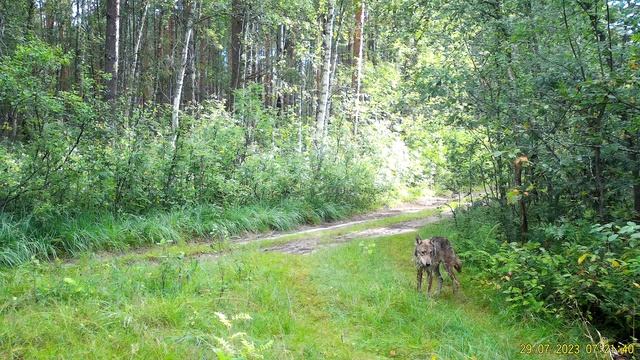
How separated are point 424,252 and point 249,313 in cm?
248

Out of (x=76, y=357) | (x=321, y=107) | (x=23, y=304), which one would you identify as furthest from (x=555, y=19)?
(x=321, y=107)

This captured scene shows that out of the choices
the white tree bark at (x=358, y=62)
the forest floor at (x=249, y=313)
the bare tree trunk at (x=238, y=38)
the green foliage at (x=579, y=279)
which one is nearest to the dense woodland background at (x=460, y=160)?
the green foliage at (x=579, y=279)

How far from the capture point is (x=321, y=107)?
54.6ft

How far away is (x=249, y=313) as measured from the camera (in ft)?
17.4

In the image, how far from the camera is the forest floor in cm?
436

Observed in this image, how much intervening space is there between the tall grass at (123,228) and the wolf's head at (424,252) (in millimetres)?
3645

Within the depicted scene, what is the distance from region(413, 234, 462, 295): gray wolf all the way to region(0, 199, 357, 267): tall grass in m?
3.66

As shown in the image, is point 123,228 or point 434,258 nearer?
point 434,258

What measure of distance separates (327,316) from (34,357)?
3.02 metres

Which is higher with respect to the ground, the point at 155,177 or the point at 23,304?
the point at 155,177

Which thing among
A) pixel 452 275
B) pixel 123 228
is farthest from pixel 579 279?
pixel 123 228

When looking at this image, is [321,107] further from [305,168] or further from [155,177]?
[155,177]

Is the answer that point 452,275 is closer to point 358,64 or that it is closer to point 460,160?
point 460,160

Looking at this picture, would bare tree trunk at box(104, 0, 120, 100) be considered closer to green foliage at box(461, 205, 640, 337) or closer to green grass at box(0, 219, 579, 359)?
green grass at box(0, 219, 579, 359)
